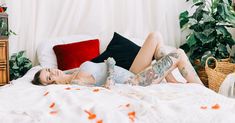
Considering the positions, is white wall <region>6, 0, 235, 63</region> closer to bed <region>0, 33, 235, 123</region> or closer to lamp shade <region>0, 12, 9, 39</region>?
lamp shade <region>0, 12, 9, 39</region>

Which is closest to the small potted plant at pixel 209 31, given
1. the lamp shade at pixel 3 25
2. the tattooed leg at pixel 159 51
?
the tattooed leg at pixel 159 51

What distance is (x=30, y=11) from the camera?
3670 mm

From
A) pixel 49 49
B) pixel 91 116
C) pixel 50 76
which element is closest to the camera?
pixel 91 116

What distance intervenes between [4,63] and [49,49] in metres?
0.46

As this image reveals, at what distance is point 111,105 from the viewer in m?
2.11

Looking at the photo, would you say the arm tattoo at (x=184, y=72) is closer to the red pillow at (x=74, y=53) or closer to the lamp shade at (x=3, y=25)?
the red pillow at (x=74, y=53)

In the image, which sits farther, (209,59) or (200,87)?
(209,59)

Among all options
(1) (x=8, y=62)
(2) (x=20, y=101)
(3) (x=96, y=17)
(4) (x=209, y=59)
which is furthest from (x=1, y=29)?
(4) (x=209, y=59)

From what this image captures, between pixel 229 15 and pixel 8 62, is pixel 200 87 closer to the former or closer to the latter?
pixel 229 15

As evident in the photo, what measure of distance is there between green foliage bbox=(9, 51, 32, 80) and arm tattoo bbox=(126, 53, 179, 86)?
3.94ft

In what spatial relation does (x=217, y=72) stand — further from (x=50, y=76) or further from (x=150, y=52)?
(x=50, y=76)

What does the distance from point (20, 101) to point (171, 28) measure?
2.12 metres

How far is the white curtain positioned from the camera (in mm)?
3672

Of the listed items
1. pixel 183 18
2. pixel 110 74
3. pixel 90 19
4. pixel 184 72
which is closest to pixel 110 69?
pixel 110 74
